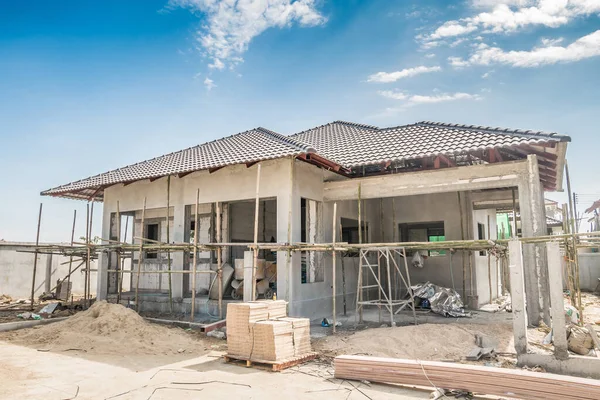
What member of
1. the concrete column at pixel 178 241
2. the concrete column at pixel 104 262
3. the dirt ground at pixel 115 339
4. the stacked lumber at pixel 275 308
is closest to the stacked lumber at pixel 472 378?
the stacked lumber at pixel 275 308

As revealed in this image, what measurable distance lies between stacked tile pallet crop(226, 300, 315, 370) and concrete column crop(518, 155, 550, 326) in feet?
18.8

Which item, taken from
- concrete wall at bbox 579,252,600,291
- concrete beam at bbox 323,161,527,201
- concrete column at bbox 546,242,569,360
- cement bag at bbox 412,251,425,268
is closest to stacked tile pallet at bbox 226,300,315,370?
concrete column at bbox 546,242,569,360

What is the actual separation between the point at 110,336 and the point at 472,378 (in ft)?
23.8

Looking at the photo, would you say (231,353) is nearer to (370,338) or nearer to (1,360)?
(370,338)

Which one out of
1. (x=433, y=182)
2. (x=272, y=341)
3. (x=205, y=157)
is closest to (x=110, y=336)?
(x=272, y=341)

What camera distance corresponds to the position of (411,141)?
40.8 feet

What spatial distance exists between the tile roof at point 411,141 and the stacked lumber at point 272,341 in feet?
17.6

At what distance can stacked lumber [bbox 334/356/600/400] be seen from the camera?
5.28 m

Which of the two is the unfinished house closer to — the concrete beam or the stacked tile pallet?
the concrete beam

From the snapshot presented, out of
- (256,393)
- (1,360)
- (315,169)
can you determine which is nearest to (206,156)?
(315,169)

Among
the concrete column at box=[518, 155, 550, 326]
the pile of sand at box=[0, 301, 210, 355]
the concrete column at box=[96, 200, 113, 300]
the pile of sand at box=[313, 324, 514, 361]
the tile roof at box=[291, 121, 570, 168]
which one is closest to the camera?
the pile of sand at box=[313, 324, 514, 361]

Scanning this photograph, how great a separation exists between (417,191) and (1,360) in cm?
980

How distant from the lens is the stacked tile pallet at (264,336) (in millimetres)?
7219

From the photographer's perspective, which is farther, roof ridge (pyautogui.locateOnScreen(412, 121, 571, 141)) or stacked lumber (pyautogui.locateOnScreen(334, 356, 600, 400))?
roof ridge (pyautogui.locateOnScreen(412, 121, 571, 141))
